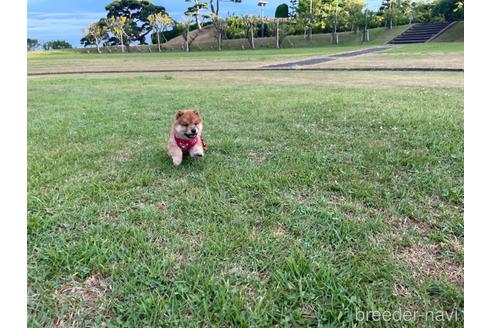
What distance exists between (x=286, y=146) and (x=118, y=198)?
1853 millimetres

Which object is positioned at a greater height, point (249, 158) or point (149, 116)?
point (149, 116)

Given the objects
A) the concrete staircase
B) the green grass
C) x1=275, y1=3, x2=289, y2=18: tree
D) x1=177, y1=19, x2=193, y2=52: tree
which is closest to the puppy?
the concrete staircase

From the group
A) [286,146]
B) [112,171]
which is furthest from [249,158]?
[112,171]

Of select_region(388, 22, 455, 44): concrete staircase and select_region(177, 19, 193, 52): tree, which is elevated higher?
select_region(177, 19, 193, 52): tree

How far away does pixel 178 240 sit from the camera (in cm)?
195

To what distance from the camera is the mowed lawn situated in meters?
1.49

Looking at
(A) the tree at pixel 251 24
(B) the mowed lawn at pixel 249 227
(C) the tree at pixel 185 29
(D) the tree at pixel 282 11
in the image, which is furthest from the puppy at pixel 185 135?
(D) the tree at pixel 282 11

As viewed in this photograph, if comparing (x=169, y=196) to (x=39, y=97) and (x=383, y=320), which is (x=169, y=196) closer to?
(x=383, y=320)

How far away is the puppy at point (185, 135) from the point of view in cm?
283

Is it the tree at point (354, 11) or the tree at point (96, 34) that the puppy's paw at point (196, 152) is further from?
the tree at point (96, 34)

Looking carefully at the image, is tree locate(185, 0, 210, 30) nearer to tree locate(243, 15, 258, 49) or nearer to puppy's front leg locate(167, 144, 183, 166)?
tree locate(243, 15, 258, 49)

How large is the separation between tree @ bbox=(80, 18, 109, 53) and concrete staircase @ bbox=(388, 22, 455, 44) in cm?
3115

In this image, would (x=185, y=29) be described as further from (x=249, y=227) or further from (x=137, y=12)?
(x=249, y=227)

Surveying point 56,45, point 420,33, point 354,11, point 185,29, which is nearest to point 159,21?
point 185,29
